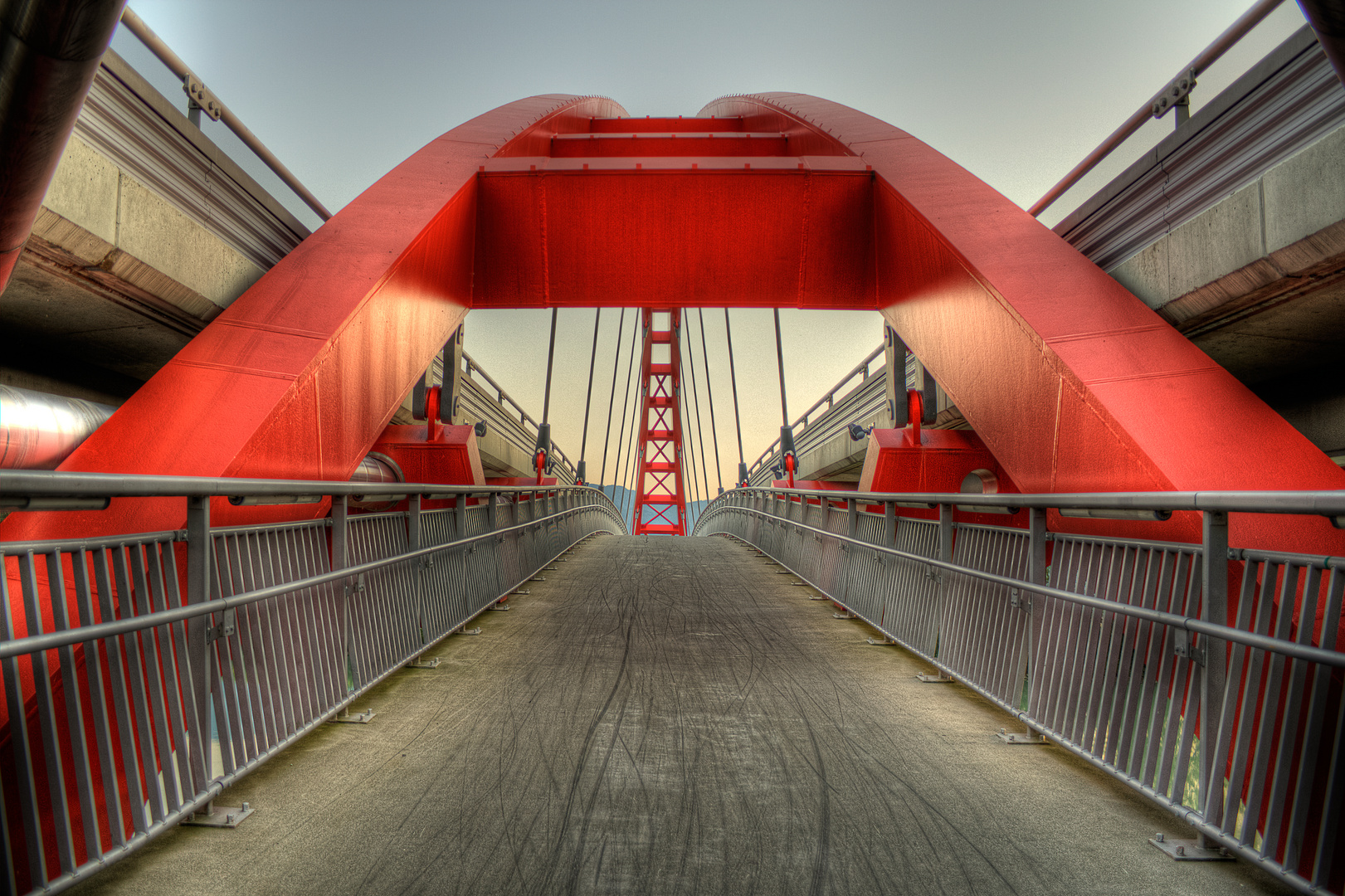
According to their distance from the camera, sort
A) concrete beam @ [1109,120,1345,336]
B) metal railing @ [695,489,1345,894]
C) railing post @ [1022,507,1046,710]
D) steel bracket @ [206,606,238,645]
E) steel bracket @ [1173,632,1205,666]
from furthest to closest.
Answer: concrete beam @ [1109,120,1345,336]
railing post @ [1022,507,1046,710]
steel bracket @ [206,606,238,645]
steel bracket @ [1173,632,1205,666]
metal railing @ [695,489,1345,894]

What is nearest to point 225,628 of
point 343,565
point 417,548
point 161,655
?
point 161,655

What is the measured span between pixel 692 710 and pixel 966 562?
7.01 ft

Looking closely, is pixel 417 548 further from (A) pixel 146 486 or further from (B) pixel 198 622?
(A) pixel 146 486

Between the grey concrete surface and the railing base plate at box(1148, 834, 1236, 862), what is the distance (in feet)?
0.14

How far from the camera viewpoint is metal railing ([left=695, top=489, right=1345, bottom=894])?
90.4 inches

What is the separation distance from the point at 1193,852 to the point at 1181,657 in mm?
671

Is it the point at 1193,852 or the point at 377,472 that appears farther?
the point at 377,472

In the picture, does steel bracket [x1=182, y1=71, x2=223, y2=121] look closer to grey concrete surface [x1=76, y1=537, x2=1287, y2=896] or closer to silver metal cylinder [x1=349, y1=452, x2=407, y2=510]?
silver metal cylinder [x1=349, y1=452, x2=407, y2=510]

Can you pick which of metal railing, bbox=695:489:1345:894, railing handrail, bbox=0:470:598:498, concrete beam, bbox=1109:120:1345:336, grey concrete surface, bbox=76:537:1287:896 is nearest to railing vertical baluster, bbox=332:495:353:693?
railing handrail, bbox=0:470:598:498

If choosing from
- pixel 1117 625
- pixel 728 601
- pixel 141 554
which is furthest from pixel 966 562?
pixel 141 554

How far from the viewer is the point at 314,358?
17.9 feet

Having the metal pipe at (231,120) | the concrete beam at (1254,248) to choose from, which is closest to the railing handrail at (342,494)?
the concrete beam at (1254,248)

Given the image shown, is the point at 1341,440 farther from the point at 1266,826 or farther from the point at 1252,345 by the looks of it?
the point at 1266,826

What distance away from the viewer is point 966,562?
16.0 feet
